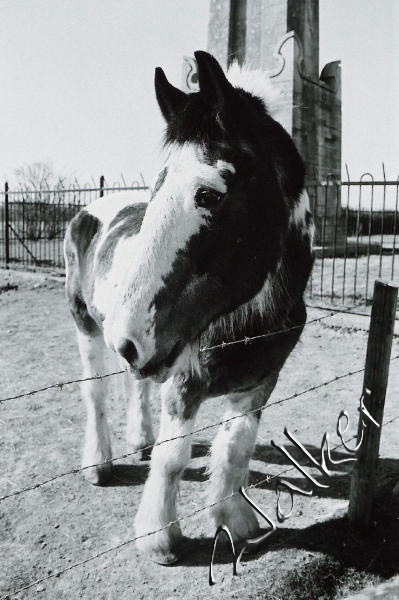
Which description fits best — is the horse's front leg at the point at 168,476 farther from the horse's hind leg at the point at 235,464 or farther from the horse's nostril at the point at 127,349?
the horse's nostril at the point at 127,349

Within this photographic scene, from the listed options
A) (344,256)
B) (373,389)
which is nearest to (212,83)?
(373,389)

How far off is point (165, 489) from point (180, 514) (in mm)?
465

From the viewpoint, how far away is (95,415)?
345 cm

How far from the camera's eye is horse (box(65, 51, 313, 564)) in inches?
68.6

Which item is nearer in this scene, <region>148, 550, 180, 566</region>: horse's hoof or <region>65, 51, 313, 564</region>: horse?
<region>65, 51, 313, 564</region>: horse

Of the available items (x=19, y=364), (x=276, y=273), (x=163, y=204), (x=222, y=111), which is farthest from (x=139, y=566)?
(x=19, y=364)

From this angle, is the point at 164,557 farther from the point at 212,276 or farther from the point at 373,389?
the point at 212,276

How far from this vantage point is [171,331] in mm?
1775

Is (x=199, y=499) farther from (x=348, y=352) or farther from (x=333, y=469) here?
(x=348, y=352)

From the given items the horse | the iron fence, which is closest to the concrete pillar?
the iron fence

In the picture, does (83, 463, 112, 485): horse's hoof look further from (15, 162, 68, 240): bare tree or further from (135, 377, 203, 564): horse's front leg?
(15, 162, 68, 240): bare tree

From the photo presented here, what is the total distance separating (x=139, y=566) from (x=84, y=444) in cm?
126

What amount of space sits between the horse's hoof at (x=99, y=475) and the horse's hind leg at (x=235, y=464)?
2.78 feet

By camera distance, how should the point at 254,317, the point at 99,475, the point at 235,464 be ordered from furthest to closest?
1. the point at 99,475
2. the point at 235,464
3. the point at 254,317
